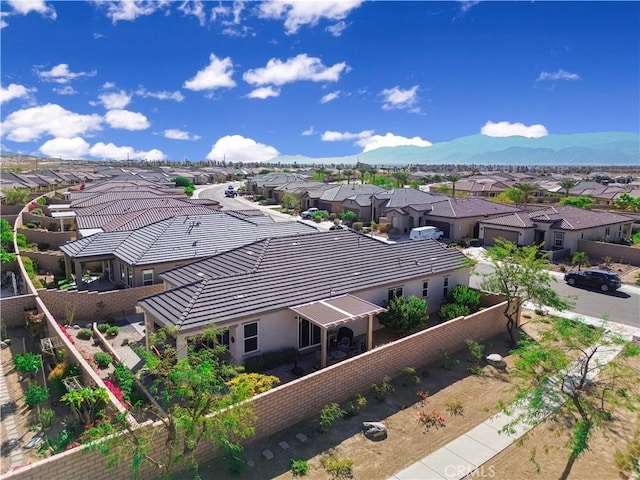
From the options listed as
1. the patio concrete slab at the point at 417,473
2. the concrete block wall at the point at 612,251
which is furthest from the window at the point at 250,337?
the concrete block wall at the point at 612,251

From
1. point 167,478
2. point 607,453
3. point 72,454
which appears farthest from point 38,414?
point 607,453

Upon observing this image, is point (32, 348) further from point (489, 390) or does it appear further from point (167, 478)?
point (489, 390)

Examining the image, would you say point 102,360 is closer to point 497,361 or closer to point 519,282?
point 497,361

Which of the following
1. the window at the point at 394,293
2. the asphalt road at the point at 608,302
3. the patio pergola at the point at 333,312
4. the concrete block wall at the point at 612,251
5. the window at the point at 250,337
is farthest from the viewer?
the concrete block wall at the point at 612,251

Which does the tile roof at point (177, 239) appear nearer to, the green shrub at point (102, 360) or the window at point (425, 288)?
the green shrub at point (102, 360)

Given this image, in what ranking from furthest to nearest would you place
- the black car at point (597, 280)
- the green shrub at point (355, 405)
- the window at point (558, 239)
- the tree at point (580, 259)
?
the window at point (558, 239), the tree at point (580, 259), the black car at point (597, 280), the green shrub at point (355, 405)

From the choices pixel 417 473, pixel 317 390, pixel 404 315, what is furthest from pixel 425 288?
pixel 417 473

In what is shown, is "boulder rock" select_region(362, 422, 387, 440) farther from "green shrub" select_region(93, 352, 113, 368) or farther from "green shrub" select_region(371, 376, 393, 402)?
"green shrub" select_region(93, 352, 113, 368)

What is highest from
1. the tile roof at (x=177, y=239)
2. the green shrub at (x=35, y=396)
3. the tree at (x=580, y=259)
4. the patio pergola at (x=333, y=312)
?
the tile roof at (x=177, y=239)
